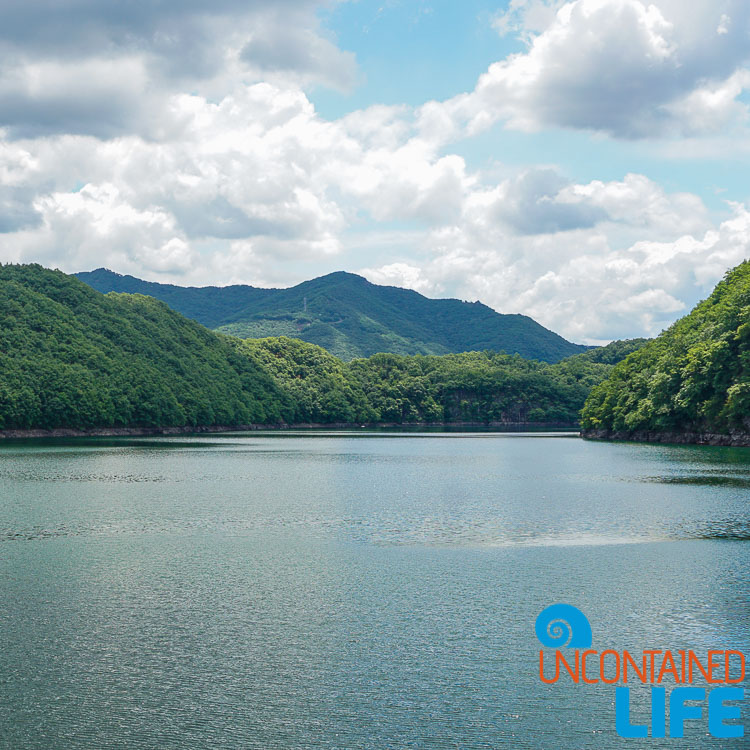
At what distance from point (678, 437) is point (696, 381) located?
12371 millimetres

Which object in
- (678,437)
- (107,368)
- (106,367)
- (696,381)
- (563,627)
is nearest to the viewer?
(563,627)

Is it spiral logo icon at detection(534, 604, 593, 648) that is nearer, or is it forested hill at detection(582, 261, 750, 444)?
spiral logo icon at detection(534, 604, 593, 648)

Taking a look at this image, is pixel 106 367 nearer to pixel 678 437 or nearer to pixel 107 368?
pixel 107 368

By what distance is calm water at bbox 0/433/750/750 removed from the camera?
12578 millimetres

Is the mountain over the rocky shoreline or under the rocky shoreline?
over

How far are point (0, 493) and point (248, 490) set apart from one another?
12915mm

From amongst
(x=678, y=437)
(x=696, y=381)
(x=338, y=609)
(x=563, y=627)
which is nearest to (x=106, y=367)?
(x=678, y=437)

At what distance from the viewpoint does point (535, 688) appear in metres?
14.0

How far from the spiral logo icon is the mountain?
109 m

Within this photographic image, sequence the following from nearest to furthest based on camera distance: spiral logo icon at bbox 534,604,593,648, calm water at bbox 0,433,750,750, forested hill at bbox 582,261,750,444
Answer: calm water at bbox 0,433,750,750
spiral logo icon at bbox 534,604,593,648
forested hill at bbox 582,261,750,444

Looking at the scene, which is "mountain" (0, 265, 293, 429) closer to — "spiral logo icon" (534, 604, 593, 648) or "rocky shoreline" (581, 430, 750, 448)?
"rocky shoreline" (581, 430, 750, 448)

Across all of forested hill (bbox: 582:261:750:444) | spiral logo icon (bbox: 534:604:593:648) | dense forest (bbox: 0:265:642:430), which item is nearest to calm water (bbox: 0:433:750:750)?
spiral logo icon (bbox: 534:604:593:648)

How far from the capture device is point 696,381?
9294cm

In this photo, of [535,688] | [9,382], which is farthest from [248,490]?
[9,382]
